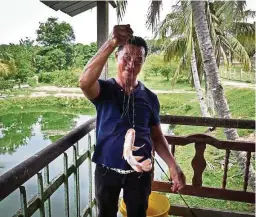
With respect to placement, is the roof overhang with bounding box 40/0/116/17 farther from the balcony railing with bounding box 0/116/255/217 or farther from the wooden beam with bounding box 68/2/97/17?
the balcony railing with bounding box 0/116/255/217

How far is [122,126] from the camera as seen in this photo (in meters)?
1.38

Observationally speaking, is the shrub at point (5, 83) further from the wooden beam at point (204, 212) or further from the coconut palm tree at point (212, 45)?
the wooden beam at point (204, 212)

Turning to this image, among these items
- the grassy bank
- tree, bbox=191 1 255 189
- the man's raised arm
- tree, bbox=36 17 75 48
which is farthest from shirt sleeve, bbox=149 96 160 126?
tree, bbox=36 17 75 48

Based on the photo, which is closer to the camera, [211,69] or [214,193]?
[214,193]

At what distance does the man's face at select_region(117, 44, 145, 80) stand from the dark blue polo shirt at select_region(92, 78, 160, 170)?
79mm

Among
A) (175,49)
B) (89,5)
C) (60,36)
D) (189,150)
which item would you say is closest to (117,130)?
(89,5)

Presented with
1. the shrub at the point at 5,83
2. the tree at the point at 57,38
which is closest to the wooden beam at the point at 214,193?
the tree at the point at 57,38

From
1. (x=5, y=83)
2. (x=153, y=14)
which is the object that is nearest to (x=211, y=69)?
(x=153, y=14)

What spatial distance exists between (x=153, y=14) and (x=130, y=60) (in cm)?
505

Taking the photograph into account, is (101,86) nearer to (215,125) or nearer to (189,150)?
(215,125)

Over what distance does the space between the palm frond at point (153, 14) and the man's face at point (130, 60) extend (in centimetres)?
484

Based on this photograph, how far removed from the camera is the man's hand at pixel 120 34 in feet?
3.84

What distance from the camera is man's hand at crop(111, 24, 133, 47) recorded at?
1.17 meters

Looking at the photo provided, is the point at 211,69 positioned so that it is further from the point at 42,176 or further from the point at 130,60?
the point at 42,176
